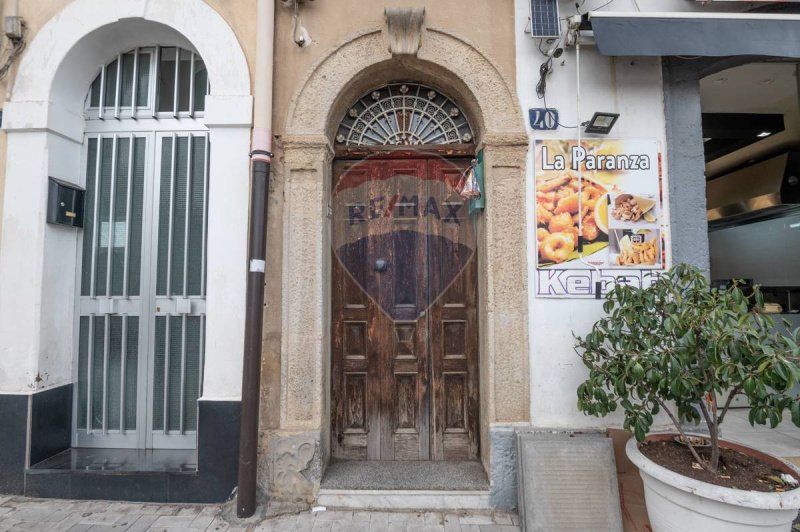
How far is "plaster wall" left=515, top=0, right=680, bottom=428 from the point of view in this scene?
351 cm

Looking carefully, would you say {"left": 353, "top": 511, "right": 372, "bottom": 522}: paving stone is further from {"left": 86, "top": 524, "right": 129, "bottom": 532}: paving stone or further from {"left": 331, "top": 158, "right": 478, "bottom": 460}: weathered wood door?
{"left": 86, "top": 524, "right": 129, "bottom": 532}: paving stone

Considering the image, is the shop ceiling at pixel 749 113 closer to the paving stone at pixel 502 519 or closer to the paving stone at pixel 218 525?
the paving stone at pixel 502 519

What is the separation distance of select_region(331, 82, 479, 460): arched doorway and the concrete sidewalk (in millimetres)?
653

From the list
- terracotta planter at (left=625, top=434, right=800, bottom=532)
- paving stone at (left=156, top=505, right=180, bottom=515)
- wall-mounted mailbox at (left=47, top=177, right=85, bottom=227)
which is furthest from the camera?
wall-mounted mailbox at (left=47, top=177, right=85, bottom=227)

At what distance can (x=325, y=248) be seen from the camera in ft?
12.3

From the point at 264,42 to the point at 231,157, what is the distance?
3.39ft

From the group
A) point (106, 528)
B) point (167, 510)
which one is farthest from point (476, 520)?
point (106, 528)

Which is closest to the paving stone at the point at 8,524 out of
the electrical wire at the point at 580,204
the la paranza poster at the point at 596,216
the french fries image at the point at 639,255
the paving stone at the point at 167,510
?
the paving stone at the point at 167,510

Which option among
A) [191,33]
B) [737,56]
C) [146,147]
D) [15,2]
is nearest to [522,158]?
[737,56]

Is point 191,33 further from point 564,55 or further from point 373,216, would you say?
point 564,55

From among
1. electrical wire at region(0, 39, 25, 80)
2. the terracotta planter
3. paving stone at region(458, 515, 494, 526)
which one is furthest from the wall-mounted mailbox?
the terracotta planter

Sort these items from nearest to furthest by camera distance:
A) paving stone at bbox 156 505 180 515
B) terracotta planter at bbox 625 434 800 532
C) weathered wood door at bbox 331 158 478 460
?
terracotta planter at bbox 625 434 800 532
paving stone at bbox 156 505 180 515
weathered wood door at bbox 331 158 478 460

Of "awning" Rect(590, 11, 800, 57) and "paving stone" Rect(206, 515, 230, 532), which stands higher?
"awning" Rect(590, 11, 800, 57)

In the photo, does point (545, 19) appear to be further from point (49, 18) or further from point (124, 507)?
point (124, 507)
